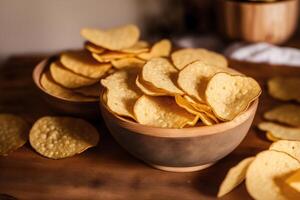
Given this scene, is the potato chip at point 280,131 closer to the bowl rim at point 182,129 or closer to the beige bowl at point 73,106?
the bowl rim at point 182,129

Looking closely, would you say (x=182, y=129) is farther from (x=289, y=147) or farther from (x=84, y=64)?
(x=84, y=64)

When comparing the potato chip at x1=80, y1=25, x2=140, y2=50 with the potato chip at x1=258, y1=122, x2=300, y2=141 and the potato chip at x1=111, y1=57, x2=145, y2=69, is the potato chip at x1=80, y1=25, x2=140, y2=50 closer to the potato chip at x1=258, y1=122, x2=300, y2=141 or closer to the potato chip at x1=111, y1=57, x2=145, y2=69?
the potato chip at x1=111, y1=57, x2=145, y2=69

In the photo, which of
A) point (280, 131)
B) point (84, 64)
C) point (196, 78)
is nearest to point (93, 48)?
point (84, 64)

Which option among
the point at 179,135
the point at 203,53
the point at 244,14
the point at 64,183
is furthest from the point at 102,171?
the point at 244,14

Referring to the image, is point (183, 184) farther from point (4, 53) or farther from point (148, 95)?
point (4, 53)

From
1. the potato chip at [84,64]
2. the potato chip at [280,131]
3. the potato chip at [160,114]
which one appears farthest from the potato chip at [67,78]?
the potato chip at [280,131]

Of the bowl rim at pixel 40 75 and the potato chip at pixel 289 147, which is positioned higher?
the bowl rim at pixel 40 75
